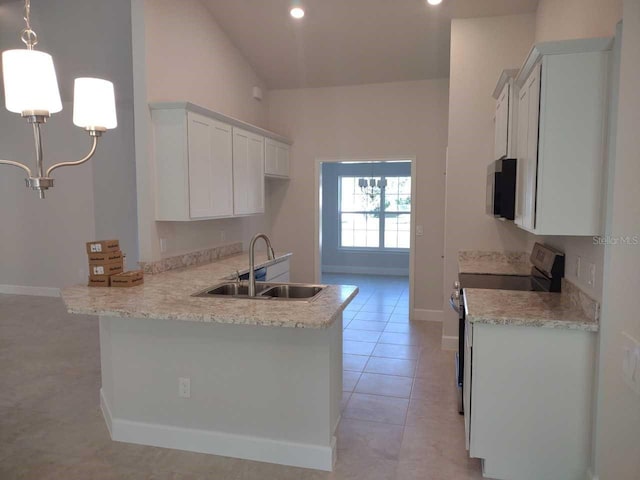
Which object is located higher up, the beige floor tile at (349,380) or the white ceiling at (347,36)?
the white ceiling at (347,36)

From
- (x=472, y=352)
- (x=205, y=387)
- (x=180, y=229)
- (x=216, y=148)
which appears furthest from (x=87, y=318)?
(x=472, y=352)

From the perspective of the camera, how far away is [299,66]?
5477 millimetres

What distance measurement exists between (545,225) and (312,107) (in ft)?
14.0

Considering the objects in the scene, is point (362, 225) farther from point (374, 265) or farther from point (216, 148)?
point (216, 148)

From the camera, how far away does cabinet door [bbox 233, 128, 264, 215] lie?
456 centimetres

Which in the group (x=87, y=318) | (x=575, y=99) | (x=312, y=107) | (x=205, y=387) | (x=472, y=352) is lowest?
(x=87, y=318)

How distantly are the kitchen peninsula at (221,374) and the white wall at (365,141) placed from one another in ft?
10.0

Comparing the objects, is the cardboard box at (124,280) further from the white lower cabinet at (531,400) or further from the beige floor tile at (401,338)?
the beige floor tile at (401,338)

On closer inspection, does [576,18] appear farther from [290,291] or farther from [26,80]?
[26,80]

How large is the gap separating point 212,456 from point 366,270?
23.4 ft

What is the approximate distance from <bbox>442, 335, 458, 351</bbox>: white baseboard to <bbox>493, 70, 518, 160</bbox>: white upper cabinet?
1.99 meters

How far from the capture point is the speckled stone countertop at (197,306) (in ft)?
7.43

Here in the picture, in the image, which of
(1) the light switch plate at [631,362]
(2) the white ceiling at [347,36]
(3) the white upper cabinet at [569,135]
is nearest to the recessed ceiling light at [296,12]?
(2) the white ceiling at [347,36]

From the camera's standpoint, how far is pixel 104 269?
10.1 ft
